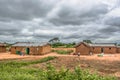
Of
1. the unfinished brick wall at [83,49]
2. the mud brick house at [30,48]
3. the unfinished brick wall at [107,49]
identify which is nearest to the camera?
the mud brick house at [30,48]

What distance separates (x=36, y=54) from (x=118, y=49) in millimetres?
22324

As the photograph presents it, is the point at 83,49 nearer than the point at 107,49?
Yes

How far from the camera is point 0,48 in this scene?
2199 inches

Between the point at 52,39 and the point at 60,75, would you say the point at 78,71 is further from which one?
the point at 52,39

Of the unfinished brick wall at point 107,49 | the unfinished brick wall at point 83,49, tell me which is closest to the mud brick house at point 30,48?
the unfinished brick wall at point 83,49

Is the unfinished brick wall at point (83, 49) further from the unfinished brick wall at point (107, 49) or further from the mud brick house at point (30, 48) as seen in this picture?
the mud brick house at point (30, 48)

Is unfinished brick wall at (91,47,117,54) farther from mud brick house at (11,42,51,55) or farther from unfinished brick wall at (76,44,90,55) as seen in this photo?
mud brick house at (11,42,51,55)

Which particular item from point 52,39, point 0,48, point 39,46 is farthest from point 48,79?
point 52,39

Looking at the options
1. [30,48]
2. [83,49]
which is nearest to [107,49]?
[83,49]

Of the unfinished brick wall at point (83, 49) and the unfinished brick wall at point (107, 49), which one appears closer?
the unfinished brick wall at point (83, 49)

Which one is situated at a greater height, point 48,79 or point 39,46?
point 39,46

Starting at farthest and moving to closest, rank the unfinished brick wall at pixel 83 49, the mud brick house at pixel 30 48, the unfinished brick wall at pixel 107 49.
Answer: the unfinished brick wall at pixel 107 49 < the unfinished brick wall at pixel 83 49 < the mud brick house at pixel 30 48

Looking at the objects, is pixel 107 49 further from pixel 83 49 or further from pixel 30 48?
pixel 30 48

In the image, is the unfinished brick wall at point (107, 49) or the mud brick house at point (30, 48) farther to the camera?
the unfinished brick wall at point (107, 49)
